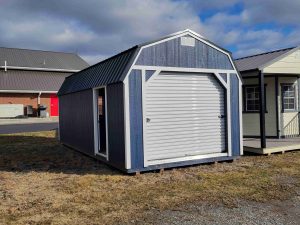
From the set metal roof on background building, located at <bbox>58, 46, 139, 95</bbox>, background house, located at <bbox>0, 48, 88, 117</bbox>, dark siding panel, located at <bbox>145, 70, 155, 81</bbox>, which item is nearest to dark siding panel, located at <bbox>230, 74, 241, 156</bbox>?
dark siding panel, located at <bbox>145, 70, 155, 81</bbox>

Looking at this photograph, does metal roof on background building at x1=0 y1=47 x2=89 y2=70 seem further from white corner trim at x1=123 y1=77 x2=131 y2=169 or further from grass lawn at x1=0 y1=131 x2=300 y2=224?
white corner trim at x1=123 y1=77 x2=131 y2=169

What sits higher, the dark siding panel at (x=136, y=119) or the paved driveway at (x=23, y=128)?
the dark siding panel at (x=136, y=119)

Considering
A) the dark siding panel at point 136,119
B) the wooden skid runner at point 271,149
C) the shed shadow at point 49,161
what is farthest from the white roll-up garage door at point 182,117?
the wooden skid runner at point 271,149

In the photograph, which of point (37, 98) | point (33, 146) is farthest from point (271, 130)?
point (37, 98)

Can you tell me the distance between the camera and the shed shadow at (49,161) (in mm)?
8234

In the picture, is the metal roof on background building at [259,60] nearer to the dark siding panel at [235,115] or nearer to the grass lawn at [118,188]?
the dark siding panel at [235,115]

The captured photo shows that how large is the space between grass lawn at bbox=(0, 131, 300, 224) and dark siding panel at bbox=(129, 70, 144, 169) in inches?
16.5

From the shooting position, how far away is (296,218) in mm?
4590

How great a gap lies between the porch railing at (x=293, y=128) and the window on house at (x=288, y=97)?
18.0 inches

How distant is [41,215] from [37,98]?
30.7 m

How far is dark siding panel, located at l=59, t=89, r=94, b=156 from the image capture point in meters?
9.78

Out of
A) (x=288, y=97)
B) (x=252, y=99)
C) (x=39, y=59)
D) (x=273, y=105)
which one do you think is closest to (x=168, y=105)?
(x=252, y=99)

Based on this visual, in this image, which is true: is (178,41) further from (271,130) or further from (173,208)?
(271,130)

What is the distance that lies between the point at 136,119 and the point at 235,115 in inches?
120
